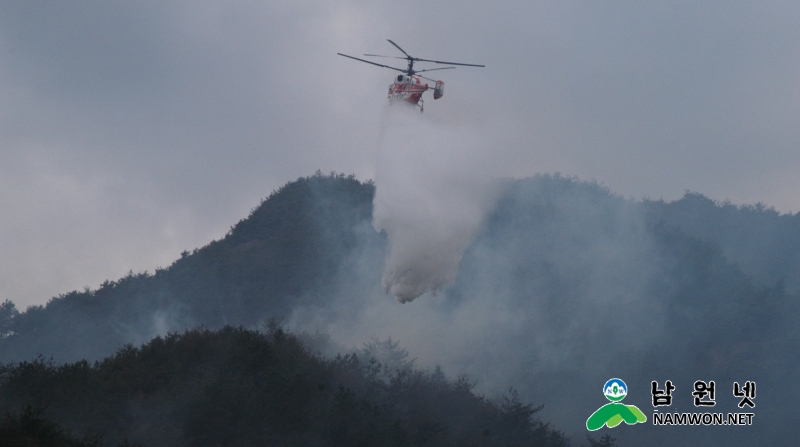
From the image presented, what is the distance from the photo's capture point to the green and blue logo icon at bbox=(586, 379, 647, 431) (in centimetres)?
6662

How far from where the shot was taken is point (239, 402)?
3912 centimetres

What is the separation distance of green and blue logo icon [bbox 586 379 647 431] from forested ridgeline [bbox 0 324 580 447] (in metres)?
17.1

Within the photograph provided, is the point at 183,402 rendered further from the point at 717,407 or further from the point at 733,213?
the point at 733,213

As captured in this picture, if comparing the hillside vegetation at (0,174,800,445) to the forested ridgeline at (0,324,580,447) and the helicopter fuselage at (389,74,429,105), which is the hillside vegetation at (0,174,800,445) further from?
the helicopter fuselage at (389,74,429,105)

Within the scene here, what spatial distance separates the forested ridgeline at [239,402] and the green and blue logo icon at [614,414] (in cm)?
1715

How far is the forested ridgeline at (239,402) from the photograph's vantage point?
3747 centimetres

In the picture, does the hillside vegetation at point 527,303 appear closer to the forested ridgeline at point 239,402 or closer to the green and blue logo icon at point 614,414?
the green and blue logo icon at point 614,414

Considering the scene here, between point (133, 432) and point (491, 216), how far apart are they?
6385 centimetres

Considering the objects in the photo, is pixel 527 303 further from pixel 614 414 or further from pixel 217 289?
pixel 217 289

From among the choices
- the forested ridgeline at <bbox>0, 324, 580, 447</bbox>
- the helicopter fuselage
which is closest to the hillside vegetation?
the forested ridgeline at <bbox>0, 324, 580, 447</bbox>

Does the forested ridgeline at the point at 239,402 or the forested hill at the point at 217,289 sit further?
the forested hill at the point at 217,289

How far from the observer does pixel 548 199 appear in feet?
324

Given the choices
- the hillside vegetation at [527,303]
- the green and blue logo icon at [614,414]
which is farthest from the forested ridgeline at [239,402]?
the hillside vegetation at [527,303]

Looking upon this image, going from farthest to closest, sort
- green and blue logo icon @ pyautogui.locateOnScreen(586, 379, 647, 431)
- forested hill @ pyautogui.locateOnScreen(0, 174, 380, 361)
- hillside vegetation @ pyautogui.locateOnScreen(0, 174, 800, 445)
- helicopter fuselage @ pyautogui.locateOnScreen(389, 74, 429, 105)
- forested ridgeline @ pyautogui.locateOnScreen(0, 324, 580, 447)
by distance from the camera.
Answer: forested hill @ pyautogui.locateOnScreen(0, 174, 380, 361)
hillside vegetation @ pyautogui.locateOnScreen(0, 174, 800, 445)
green and blue logo icon @ pyautogui.locateOnScreen(586, 379, 647, 431)
helicopter fuselage @ pyautogui.locateOnScreen(389, 74, 429, 105)
forested ridgeline @ pyautogui.locateOnScreen(0, 324, 580, 447)
